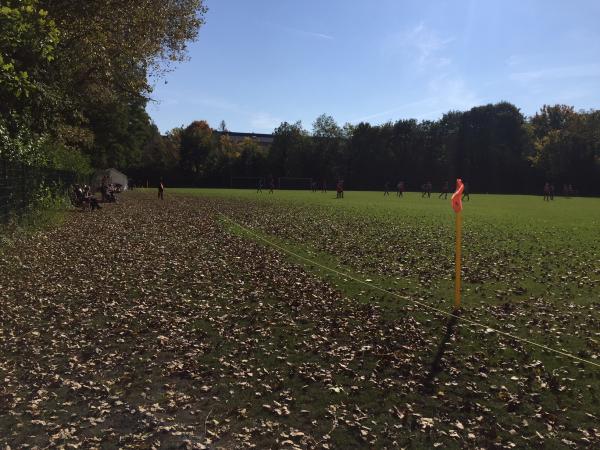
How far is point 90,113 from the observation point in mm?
44344

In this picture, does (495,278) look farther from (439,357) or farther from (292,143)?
(292,143)

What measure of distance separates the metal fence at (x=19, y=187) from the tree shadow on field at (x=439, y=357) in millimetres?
14176

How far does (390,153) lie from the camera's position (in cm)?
10206

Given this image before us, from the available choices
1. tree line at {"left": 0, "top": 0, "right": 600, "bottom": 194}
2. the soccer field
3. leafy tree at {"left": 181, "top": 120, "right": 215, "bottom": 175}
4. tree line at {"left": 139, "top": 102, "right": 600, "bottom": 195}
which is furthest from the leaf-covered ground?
leafy tree at {"left": 181, "top": 120, "right": 215, "bottom": 175}

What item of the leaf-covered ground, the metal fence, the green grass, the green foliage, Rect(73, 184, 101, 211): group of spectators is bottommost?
the leaf-covered ground

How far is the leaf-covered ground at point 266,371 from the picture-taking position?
4703 mm

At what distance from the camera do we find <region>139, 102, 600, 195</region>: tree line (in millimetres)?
95500

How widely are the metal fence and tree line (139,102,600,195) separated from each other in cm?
8161

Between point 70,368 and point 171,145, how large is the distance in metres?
109

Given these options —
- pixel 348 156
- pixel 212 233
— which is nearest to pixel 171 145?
pixel 348 156

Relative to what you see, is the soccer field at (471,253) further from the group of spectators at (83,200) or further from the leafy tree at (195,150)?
the leafy tree at (195,150)

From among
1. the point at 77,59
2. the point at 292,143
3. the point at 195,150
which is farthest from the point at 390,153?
the point at 77,59

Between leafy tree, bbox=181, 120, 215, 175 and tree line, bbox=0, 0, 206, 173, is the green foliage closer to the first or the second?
tree line, bbox=0, 0, 206, 173

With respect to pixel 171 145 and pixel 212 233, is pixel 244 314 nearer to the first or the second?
pixel 212 233
